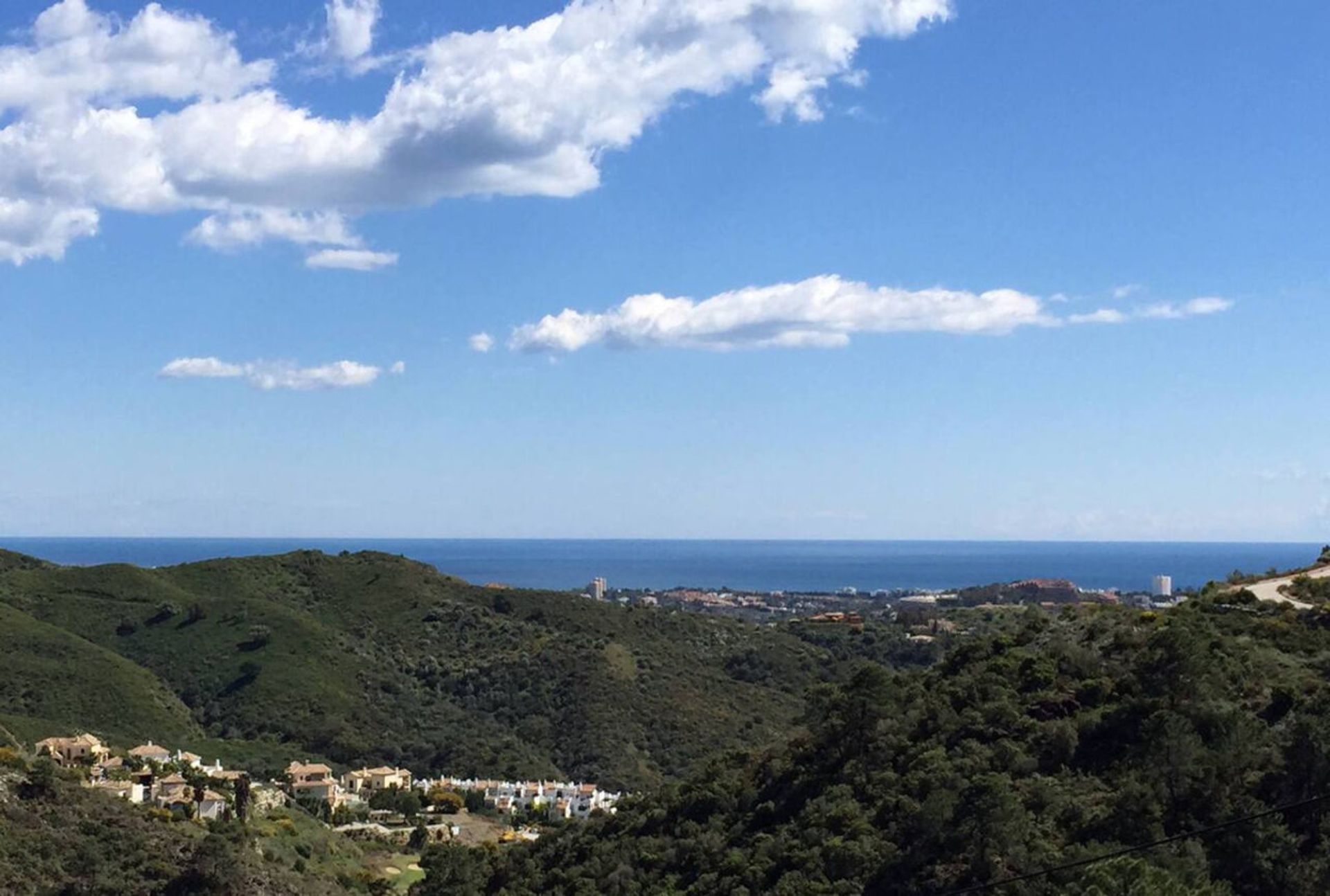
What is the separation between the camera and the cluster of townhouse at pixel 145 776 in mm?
35406

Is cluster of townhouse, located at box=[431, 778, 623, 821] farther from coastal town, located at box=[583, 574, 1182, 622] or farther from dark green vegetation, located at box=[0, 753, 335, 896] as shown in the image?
coastal town, located at box=[583, 574, 1182, 622]

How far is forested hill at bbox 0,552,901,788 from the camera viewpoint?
196 ft

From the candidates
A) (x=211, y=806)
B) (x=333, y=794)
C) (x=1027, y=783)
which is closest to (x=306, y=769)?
(x=333, y=794)

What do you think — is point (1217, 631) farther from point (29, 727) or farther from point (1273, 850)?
point (29, 727)

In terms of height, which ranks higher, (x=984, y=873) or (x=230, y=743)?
(x=984, y=873)

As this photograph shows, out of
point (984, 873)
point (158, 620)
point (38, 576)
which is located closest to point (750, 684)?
point (158, 620)

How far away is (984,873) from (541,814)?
31432 millimetres

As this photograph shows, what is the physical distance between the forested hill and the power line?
1439 inches

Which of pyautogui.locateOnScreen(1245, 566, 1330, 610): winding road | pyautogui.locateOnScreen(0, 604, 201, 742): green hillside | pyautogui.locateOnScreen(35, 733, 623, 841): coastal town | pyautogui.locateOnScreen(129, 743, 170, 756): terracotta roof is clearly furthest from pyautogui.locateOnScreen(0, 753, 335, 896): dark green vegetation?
pyautogui.locateOnScreen(1245, 566, 1330, 610): winding road

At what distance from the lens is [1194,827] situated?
61.1 ft

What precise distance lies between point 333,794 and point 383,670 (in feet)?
79.2

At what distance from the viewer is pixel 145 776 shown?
38.7m

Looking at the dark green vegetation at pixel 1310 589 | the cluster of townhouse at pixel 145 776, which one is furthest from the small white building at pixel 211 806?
the dark green vegetation at pixel 1310 589

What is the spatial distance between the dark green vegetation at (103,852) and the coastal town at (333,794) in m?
2.02
